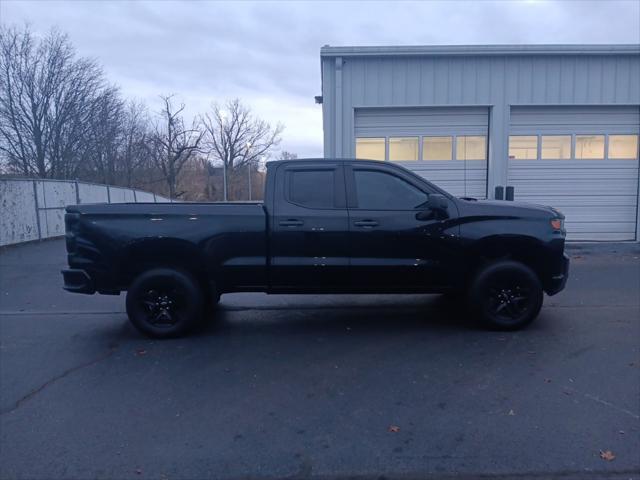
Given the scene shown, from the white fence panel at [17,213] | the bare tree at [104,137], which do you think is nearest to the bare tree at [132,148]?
the bare tree at [104,137]

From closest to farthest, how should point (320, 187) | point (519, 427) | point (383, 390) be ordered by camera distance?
point (519, 427)
point (383, 390)
point (320, 187)

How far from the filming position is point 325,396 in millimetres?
4184

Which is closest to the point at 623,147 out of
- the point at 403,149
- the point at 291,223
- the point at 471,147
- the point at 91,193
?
the point at 471,147

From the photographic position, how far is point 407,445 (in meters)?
3.40

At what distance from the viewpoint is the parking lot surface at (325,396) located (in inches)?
127

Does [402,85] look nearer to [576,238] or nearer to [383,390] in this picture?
[576,238]

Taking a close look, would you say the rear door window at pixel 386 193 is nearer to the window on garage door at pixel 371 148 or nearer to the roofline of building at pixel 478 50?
the window on garage door at pixel 371 148

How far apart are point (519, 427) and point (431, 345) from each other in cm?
186

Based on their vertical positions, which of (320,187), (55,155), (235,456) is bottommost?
(235,456)

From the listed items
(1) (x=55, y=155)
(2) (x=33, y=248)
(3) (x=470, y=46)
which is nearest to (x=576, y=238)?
(3) (x=470, y=46)

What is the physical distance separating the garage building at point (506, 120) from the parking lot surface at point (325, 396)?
738 centimetres

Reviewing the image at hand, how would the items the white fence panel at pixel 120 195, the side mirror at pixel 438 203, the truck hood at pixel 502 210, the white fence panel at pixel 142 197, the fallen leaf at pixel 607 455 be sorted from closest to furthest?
the fallen leaf at pixel 607 455 < the side mirror at pixel 438 203 < the truck hood at pixel 502 210 < the white fence panel at pixel 120 195 < the white fence panel at pixel 142 197

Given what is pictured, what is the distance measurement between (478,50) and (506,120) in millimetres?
1954

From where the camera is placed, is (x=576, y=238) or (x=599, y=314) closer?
(x=599, y=314)
